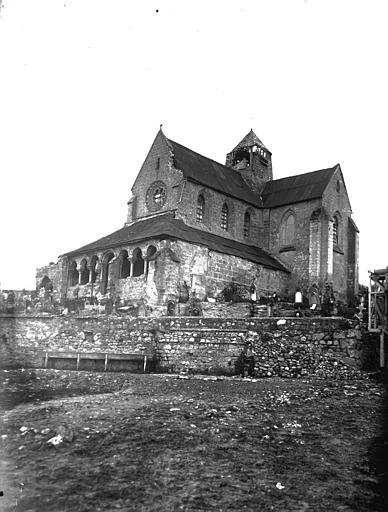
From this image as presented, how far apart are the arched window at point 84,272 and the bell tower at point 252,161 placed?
1777 centimetres

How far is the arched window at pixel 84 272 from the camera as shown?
34500 mm

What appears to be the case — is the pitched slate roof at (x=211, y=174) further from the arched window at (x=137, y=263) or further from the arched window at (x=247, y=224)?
the arched window at (x=137, y=263)

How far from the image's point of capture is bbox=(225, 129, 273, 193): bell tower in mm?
45653

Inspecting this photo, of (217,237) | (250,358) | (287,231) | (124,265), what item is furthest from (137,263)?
(250,358)

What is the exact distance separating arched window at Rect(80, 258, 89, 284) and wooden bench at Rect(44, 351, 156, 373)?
13.0 m

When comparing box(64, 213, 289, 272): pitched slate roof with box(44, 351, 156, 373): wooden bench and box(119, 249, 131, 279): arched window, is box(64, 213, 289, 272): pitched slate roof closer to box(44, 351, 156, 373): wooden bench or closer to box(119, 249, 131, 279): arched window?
box(119, 249, 131, 279): arched window

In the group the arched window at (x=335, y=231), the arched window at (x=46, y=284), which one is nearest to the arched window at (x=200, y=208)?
the arched window at (x=335, y=231)

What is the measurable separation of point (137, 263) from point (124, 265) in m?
0.87

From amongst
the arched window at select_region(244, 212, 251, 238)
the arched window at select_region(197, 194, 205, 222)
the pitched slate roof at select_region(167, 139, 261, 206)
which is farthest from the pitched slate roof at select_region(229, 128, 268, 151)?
the arched window at select_region(197, 194, 205, 222)

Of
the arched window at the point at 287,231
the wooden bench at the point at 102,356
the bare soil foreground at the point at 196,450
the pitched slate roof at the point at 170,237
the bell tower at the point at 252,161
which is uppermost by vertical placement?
the bell tower at the point at 252,161

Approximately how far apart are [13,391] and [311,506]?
11552 mm

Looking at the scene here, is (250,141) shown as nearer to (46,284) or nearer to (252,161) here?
(252,161)

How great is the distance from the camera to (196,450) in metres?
8.92

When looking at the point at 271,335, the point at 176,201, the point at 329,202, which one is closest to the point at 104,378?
the point at 271,335
